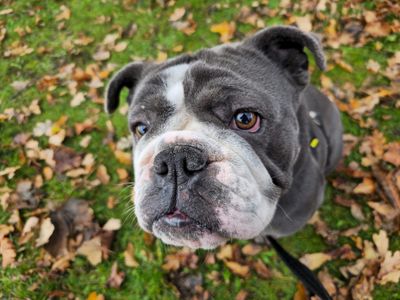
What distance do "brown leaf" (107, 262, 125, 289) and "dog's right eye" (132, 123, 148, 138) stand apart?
6.20 ft

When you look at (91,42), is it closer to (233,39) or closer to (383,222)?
(233,39)

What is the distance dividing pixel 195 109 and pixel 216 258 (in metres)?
2.02

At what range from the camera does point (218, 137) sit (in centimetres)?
226

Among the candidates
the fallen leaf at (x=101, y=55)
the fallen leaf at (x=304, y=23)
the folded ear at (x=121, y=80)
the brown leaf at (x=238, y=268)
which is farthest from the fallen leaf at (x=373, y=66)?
the fallen leaf at (x=101, y=55)

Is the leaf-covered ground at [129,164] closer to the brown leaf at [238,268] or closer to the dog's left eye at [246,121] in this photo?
the brown leaf at [238,268]

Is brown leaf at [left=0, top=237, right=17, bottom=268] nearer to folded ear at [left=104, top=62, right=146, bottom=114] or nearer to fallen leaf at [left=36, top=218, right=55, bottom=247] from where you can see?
fallen leaf at [left=36, top=218, right=55, bottom=247]

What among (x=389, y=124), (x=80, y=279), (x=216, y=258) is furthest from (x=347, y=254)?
(x=80, y=279)

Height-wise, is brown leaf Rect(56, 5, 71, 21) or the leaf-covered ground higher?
brown leaf Rect(56, 5, 71, 21)

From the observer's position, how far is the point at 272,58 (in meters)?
2.79

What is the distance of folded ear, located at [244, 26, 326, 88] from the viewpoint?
261 centimetres

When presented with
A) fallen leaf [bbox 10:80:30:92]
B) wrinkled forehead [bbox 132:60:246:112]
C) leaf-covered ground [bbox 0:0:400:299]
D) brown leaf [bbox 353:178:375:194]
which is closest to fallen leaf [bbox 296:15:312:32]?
leaf-covered ground [bbox 0:0:400:299]

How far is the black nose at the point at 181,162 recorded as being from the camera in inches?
78.2

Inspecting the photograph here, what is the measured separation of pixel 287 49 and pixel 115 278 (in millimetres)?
2939

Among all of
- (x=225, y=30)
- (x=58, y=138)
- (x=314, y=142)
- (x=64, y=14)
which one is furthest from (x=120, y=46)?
(x=314, y=142)
